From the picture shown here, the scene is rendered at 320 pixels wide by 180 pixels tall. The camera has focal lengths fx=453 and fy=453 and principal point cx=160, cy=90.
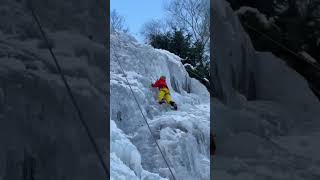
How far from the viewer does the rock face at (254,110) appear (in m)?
2.94

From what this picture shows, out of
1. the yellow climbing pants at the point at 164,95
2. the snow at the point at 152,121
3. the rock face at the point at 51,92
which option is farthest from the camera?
the yellow climbing pants at the point at 164,95

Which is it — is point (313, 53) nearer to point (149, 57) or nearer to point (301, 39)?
point (301, 39)

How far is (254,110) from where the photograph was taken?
10.0 ft

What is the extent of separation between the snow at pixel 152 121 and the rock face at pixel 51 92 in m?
0.37

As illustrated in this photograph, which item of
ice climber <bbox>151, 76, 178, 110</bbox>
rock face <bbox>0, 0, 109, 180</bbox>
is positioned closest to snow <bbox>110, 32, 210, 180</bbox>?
ice climber <bbox>151, 76, 178, 110</bbox>

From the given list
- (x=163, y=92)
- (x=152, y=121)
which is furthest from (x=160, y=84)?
(x=152, y=121)

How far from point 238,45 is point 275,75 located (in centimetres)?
33

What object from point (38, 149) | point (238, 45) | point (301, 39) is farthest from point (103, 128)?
point (301, 39)

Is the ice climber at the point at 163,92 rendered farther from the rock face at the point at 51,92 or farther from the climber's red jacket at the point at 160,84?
the rock face at the point at 51,92

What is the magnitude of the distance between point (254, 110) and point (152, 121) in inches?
38.9

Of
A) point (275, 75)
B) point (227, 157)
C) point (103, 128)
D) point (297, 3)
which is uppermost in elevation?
point (297, 3)

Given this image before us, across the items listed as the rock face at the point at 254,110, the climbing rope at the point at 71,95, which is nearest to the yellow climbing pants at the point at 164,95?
the rock face at the point at 254,110

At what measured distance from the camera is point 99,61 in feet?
9.88

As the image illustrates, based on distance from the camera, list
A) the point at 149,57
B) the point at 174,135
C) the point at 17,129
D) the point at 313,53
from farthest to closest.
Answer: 1. the point at 149,57
2. the point at 174,135
3. the point at 313,53
4. the point at 17,129
